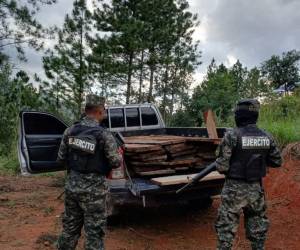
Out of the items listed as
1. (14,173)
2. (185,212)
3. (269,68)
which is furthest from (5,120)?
(269,68)

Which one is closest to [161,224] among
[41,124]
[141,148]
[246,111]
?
[141,148]

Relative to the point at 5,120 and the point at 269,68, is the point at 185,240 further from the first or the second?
the point at 269,68

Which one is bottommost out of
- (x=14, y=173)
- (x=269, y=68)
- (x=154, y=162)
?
(x=14, y=173)

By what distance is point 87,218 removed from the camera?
173 inches

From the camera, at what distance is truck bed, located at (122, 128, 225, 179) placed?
222 inches

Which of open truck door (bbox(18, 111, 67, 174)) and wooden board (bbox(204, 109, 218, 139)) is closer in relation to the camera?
wooden board (bbox(204, 109, 218, 139))

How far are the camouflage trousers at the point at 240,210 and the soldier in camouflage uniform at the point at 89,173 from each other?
1.18m

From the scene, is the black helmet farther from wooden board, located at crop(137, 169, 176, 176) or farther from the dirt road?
the dirt road

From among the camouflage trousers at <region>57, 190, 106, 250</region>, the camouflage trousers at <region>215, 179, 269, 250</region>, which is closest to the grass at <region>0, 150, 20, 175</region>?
the camouflage trousers at <region>57, 190, 106, 250</region>

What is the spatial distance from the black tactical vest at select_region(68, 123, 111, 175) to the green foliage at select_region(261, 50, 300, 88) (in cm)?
2414

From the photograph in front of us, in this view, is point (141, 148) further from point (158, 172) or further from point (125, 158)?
point (158, 172)

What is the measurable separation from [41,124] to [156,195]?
14.4 ft

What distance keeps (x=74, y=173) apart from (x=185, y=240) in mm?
2051

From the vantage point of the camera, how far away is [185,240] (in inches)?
226
